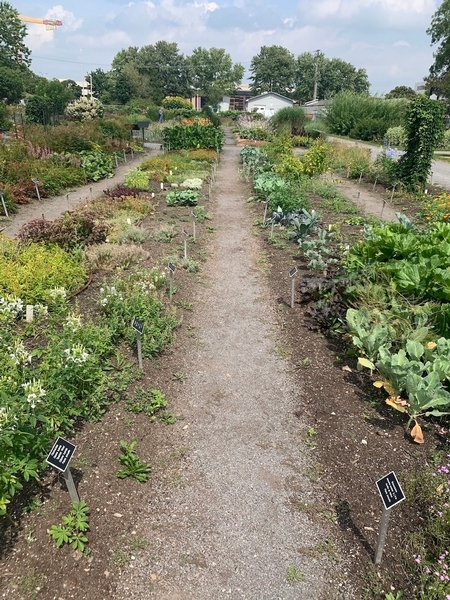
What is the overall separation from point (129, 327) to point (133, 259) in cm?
254

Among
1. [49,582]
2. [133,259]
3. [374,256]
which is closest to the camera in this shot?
[49,582]

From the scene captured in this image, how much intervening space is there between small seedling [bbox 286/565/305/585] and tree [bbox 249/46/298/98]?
4093 inches

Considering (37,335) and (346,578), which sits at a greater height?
(37,335)

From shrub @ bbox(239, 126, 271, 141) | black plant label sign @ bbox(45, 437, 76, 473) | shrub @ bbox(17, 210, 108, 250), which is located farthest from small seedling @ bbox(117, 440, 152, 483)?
shrub @ bbox(239, 126, 271, 141)

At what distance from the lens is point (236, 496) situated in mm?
3174

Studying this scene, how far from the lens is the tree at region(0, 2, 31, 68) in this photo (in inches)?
2672

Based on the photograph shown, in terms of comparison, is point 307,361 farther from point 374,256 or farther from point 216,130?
point 216,130

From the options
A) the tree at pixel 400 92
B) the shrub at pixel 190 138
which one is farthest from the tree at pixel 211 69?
the shrub at pixel 190 138

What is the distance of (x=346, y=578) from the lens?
2.59 metres

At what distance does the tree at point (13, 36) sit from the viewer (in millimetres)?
67875

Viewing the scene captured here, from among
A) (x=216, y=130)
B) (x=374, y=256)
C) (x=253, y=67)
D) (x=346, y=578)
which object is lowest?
(x=346, y=578)

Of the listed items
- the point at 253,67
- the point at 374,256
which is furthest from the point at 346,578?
the point at 253,67

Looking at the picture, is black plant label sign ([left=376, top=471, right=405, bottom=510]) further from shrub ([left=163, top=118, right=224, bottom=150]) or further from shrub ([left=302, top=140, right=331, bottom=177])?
shrub ([left=163, top=118, right=224, bottom=150])

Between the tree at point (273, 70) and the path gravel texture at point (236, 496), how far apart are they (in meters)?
102
